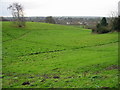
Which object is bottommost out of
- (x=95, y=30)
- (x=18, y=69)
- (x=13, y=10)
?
(x=18, y=69)

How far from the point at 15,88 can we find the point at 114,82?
9.14 m

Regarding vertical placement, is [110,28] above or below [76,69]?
above

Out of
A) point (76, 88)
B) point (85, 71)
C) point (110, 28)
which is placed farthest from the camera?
point (110, 28)

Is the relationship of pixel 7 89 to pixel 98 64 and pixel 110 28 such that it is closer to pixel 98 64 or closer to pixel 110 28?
pixel 98 64

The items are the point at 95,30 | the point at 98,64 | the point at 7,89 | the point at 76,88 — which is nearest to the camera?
the point at 76,88

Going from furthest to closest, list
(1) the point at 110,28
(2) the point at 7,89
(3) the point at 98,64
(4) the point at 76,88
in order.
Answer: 1. (1) the point at 110,28
2. (3) the point at 98,64
3. (2) the point at 7,89
4. (4) the point at 76,88

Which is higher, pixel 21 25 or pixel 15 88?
pixel 21 25

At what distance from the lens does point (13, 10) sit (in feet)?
288

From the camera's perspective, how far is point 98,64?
862 inches

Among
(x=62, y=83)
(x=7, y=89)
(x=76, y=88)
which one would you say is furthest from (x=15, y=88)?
(x=76, y=88)

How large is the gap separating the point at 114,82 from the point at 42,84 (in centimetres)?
681

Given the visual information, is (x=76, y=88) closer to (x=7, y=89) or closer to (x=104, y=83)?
(x=104, y=83)

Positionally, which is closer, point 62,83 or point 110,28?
point 62,83

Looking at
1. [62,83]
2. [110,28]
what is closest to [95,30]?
[110,28]
